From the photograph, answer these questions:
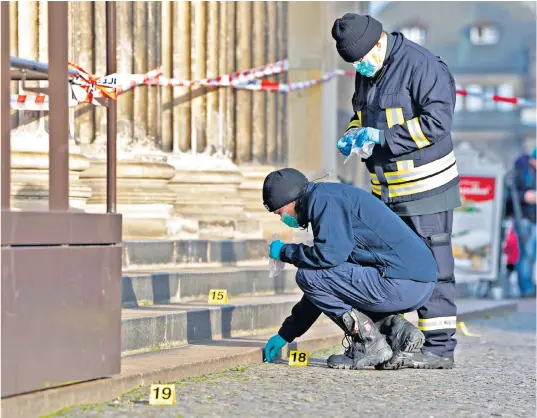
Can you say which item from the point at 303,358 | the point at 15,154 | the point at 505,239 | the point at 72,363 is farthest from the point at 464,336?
the point at 505,239

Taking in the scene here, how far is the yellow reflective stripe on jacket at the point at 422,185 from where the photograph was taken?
6.68 m

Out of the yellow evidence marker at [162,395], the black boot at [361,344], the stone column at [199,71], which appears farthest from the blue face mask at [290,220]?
the stone column at [199,71]

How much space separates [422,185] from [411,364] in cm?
89

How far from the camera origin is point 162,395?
17.2ft

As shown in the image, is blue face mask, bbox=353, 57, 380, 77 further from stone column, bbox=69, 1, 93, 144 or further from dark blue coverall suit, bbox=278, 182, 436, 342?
stone column, bbox=69, 1, 93, 144

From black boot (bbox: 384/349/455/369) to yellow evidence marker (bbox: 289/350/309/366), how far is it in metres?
0.47

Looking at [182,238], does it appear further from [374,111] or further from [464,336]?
[374,111]

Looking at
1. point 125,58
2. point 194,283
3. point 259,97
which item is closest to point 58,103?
point 194,283

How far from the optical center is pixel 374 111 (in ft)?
22.2

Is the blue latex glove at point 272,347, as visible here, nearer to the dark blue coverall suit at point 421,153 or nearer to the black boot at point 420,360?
the black boot at point 420,360

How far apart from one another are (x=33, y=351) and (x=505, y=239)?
10.7 m

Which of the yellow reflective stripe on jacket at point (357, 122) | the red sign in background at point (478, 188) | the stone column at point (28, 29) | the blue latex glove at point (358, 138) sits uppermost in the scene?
the stone column at point (28, 29)

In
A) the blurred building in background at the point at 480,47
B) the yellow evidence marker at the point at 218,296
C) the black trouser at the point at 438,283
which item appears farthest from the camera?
A: the blurred building in background at the point at 480,47

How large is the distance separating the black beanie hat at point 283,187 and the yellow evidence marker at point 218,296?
1.70 metres
